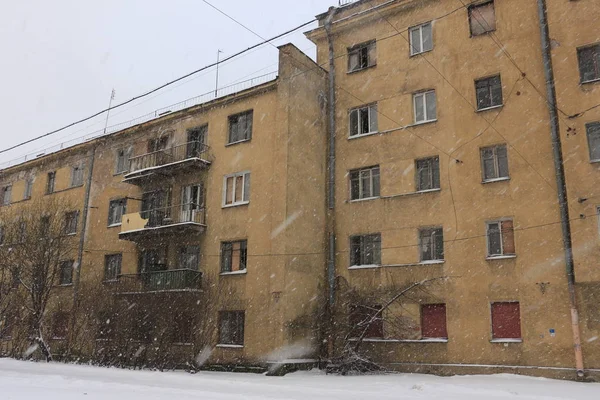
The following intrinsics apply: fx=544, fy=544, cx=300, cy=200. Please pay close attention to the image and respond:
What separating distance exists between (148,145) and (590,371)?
22.2 meters

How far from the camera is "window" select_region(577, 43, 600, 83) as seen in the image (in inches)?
753

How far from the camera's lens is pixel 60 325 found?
97.3 feet

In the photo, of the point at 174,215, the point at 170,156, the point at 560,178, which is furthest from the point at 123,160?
the point at 560,178

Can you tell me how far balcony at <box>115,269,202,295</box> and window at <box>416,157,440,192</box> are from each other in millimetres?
10205

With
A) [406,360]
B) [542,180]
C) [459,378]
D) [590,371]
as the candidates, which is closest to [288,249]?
[406,360]

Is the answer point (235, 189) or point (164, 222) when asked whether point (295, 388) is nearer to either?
point (235, 189)

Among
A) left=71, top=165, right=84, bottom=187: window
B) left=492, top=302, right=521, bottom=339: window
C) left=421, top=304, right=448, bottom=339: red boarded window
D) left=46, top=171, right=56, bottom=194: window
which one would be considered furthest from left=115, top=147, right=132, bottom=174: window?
left=492, top=302, right=521, bottom=339: window

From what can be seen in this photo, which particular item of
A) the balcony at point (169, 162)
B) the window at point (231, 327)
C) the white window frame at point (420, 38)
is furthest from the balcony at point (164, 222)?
the white window frame at point (420, 38)

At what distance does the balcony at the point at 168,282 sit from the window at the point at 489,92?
13.7 meters

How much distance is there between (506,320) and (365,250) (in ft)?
20.6

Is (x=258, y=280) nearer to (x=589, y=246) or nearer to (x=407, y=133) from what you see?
(x=407, y=133)

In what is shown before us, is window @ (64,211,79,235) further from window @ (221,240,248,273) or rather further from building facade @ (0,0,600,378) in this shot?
window @ (221,240,248,273)

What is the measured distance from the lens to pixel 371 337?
21.8 meters

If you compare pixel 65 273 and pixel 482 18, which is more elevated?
pixel 482 18
